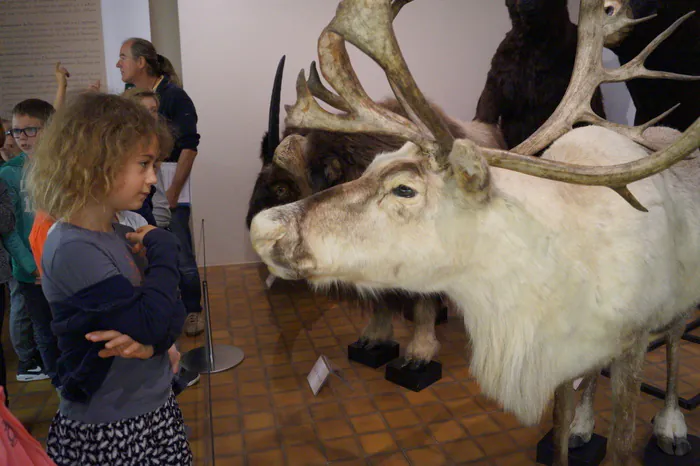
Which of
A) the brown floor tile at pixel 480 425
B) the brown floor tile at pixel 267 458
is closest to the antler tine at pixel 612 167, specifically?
the brown floor tile at pixel 480 425

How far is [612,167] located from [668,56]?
1404mm

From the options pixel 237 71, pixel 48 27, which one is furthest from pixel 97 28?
pixel 237 71

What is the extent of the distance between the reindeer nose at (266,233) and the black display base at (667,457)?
1.67 meters

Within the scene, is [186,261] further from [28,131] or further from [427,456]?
[427,456]

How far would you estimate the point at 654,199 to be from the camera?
1.35 m

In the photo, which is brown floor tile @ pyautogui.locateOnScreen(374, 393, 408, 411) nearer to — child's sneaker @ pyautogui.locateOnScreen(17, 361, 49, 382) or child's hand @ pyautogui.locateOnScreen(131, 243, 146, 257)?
child's hand @ pyautogui.locateOnScreen(131, 243, 146, 257)

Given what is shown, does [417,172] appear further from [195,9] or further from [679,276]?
[195,9]

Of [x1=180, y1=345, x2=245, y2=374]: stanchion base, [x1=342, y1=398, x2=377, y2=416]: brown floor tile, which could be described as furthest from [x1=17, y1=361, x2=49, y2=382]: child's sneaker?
[x1=342, y1=398, x2=377, y2=416]: brown floor tile

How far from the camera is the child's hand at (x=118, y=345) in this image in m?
1.09

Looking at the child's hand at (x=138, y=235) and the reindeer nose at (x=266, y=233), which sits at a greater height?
the reindeer nose at (x=266, y=233)

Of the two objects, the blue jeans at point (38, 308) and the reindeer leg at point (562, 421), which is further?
the blue jeans at point (38, 308)

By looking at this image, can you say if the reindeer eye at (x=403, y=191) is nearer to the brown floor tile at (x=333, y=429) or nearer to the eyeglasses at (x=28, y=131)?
the brown floor tile at (x=333, y=429)

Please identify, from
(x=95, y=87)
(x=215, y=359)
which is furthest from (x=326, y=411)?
(x=95, y=87)

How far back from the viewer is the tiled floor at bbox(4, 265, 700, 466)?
2031 millimetres
